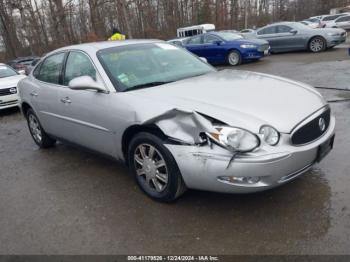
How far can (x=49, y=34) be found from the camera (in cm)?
3769

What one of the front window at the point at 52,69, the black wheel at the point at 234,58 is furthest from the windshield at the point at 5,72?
the black wheel at the point at 234,58

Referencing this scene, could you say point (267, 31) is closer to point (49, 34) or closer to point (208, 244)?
point (208, 244)

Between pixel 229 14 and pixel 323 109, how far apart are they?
49.1 m

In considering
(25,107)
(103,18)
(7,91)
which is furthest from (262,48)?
(103,18)

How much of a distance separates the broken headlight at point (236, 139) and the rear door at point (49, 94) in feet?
8.00

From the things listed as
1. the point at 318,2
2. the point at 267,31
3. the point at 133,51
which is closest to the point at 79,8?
the point at 267,31

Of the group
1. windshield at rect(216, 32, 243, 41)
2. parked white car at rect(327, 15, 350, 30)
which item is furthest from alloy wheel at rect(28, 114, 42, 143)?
parked white car at rect(327, 15, 350, 30)

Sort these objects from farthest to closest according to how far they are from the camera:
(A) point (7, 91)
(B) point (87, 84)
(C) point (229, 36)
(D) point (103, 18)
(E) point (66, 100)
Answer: (D) point (103, 18)
(C) point (229, 36)
(A) point (7, 91)
(E) point (66, 100)
(B) point (87, 84)

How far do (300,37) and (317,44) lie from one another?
0.78 metres

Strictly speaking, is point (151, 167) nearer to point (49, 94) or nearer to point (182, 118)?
point (182, 118)

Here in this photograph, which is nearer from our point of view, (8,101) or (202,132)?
(202,132)

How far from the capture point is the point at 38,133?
561 centimetres

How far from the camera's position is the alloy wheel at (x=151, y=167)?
3.32m


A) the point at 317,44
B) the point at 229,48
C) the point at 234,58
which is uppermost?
the point at 229,48
